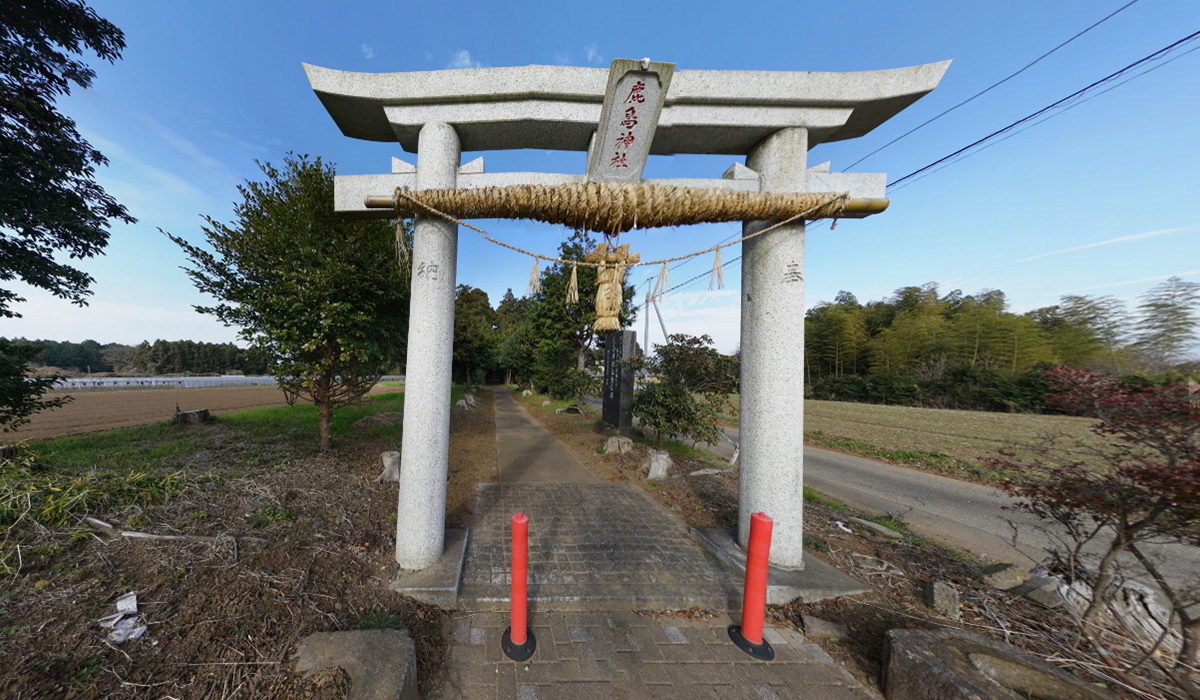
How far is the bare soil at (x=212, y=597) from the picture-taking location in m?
1.86

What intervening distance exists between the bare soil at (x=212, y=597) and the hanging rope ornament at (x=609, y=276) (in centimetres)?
283

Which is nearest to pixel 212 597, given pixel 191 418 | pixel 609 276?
pixel 609 276

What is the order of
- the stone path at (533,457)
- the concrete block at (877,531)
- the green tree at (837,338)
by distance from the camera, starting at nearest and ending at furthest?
the concrete block at (877,531), the stone path at (533,457), the green tree at (837,338)

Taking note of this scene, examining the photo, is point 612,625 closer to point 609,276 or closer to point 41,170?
point 609,276

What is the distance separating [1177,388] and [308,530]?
23.5 feet

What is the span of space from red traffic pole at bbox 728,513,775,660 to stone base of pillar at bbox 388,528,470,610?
7.54 ft

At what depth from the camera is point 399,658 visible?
6.64 ft

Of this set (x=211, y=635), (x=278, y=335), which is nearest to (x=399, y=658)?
(x=211, y=635)

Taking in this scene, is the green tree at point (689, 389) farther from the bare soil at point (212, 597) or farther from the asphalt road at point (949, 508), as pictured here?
the bare soil at point (212, 597)

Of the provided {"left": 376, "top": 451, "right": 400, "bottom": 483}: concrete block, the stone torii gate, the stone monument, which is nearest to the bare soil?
the stone torii gate

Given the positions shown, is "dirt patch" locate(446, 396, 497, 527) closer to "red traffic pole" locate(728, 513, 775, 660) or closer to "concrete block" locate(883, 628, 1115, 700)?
"red traffic pole" locate(728, 513, 775, 660)

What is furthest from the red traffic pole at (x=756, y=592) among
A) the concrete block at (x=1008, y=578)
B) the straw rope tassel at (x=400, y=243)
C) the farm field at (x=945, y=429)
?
the farm field at (x=945, y=429)

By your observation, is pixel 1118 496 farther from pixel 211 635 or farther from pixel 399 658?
pixel 211 635

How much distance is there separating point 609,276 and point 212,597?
3.84 m
